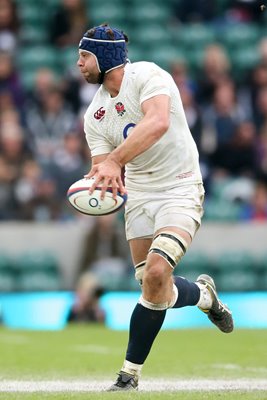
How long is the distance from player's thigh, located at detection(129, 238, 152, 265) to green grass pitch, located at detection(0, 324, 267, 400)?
3.04 ft

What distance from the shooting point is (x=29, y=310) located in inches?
607

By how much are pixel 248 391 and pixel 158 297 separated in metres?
0.81

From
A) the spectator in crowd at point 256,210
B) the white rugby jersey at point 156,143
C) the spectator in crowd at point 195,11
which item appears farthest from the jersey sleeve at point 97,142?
the spectator in crowd at point 195,11

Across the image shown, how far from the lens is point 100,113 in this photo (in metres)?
8.14

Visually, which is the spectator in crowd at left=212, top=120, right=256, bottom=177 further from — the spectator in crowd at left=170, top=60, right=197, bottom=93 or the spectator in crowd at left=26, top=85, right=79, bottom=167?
the spectator in crowd at left=26, top=85, right=79, bottom=167

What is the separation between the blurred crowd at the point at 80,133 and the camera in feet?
52.1

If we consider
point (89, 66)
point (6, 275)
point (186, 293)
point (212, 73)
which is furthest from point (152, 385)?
point (212, 73)

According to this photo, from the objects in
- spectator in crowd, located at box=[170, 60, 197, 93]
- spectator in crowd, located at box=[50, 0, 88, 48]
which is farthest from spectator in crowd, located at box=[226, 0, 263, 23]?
spectator in crowd, located at box=[50, 0, 88, 48]

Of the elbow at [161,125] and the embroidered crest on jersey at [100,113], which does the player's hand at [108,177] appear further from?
the embroidered crest on jersey at [100,113]

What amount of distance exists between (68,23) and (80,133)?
3026 millimetres

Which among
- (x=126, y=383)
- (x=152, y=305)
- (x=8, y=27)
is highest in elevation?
(x=8, y=27)

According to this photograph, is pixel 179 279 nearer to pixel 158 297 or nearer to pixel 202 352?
pixel 158 297

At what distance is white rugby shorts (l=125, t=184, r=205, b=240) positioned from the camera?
7.86 m

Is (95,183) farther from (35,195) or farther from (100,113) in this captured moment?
(35,195)
